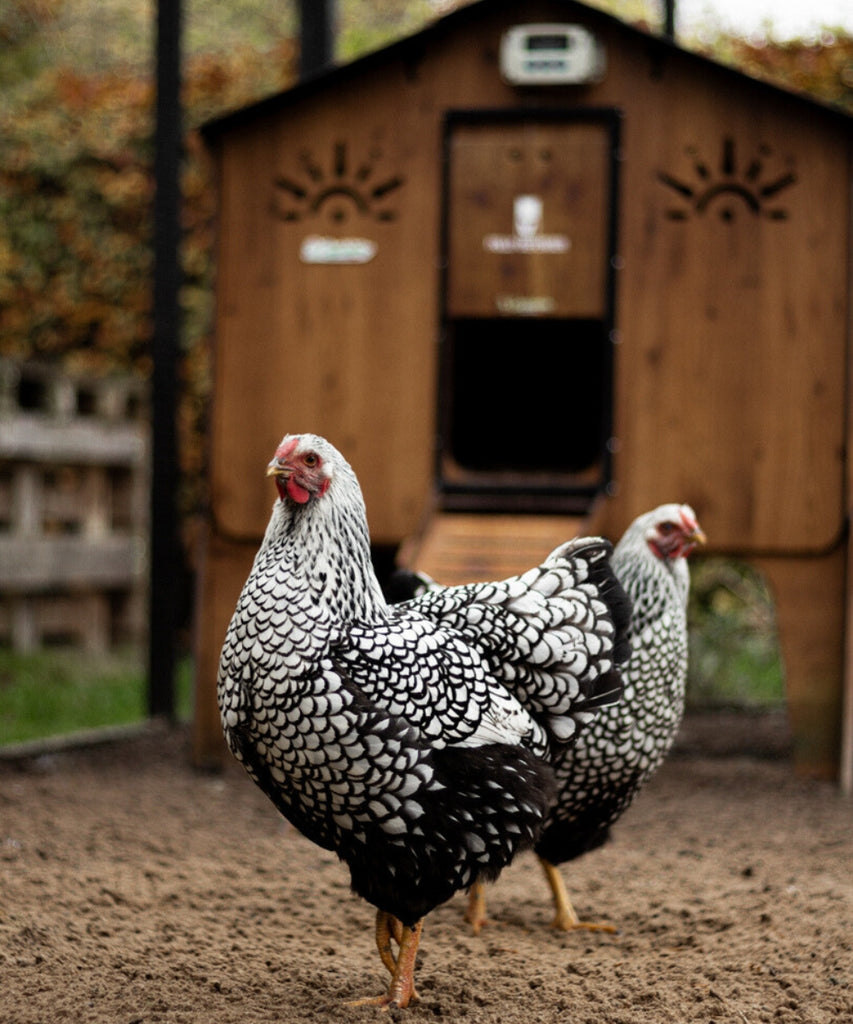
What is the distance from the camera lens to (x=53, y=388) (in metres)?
7.53

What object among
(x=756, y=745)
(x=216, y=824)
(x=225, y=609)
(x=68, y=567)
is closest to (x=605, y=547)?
(x=216, y=824)

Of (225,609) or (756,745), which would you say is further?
(756,745)

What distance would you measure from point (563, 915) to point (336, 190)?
10.2 ft

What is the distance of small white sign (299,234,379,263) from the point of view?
16.2 feet

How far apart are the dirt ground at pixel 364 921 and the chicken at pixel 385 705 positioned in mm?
332

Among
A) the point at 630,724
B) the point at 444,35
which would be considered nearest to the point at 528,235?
the point at 444,35

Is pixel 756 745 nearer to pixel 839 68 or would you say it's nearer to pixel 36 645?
pixel 839 68

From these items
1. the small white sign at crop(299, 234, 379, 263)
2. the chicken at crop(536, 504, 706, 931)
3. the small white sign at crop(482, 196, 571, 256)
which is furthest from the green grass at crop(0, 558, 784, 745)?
the chicken at crop(536, 504, 706, 931)

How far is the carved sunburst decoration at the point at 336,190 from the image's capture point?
4953mm

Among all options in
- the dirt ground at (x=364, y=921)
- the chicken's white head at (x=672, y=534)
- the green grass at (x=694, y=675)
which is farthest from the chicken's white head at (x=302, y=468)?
Result: the green grass at (x=694, y=675)

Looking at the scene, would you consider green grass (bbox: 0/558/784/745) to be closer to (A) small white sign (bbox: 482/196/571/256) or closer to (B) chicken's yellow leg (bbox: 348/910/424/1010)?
(A) small white sign (bbox: 482/196/571/256)

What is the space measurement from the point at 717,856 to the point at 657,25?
758 cm

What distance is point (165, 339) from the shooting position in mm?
5727

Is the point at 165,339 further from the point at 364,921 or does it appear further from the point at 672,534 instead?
the point at 364,921
